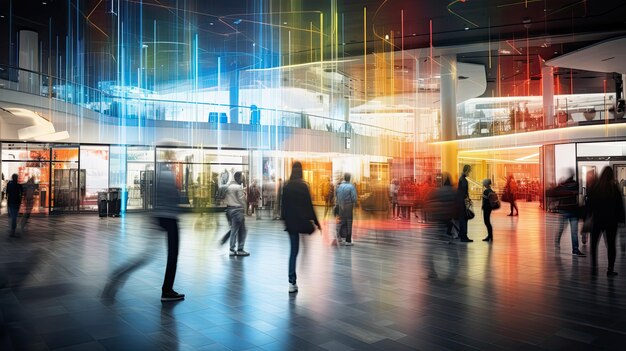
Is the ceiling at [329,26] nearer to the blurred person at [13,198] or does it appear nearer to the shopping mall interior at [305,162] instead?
the shopping mall interior at [305,162]

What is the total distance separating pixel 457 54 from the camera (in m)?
26.6

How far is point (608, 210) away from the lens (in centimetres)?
758

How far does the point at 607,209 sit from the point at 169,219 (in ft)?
22.7

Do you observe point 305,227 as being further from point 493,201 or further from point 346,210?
point 493,201

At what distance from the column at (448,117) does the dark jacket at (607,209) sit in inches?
800

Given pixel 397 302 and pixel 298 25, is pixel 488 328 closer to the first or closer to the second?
pixel 397 302

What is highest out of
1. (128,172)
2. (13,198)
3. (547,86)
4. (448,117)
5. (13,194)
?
(547,86)

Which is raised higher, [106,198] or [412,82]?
[412,82]

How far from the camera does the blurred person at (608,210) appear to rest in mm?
7535

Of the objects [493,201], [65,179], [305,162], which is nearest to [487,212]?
[493,201]

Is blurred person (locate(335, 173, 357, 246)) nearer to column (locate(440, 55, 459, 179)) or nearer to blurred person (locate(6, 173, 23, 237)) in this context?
blurred person (locate(6, 173, 23, 237))

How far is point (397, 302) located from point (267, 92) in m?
30.6

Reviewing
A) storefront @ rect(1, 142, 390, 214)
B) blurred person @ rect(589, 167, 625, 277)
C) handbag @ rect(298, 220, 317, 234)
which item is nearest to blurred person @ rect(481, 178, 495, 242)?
blurred person @ rect(589, 167, 625, 277)

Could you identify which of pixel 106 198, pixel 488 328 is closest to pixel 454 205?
pixel 488 328
